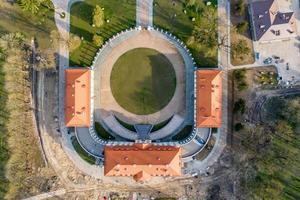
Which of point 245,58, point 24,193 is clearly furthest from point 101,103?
point 245,58

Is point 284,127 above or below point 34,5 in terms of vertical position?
below

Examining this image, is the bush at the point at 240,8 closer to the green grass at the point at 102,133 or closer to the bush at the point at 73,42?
the bush at the point at 73,42

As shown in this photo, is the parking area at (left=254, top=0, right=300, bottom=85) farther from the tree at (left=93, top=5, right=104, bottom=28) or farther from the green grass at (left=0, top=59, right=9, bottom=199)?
the green grass at (left=0, top=59, right=9, bottom=199)

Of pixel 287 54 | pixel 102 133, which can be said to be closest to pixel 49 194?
pixel 102 133

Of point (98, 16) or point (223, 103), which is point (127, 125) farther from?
point (98, 16)

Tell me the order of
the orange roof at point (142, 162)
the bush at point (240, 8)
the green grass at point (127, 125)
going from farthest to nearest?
1. the green grass at point (127, 125)
2. the bush at point (240, 8)
3. the orange roof at point (142, 162)

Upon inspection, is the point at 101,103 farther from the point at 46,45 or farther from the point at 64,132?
the point at 46,45

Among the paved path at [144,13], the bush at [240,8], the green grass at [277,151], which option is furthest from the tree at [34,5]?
the green grass at [277,151]
